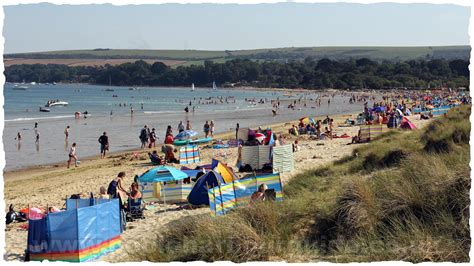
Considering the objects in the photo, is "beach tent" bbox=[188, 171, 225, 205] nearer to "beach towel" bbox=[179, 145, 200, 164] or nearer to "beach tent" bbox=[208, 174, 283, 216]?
"beach tent" bbox=[208, 174, 283, 216]

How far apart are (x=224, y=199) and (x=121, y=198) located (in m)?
1.94

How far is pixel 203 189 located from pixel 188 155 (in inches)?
269

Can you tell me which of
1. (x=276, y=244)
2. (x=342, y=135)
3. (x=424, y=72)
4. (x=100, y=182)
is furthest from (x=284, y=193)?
(x=424, y=72)

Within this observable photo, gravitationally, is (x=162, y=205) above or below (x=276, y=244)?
below

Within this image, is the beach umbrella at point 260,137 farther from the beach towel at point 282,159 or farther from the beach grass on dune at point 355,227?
the beach grass on dune at point 355,227

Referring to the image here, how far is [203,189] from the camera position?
11.8 metres

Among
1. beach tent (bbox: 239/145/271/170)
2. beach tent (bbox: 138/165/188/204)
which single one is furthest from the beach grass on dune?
beach tent (bbox: 239/145/271/170)

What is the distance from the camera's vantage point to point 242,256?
19.1 feet

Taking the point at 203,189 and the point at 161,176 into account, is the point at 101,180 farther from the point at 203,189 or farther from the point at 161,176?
the point at 203,189

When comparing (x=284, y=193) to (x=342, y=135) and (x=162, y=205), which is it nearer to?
(x=162, y=205)

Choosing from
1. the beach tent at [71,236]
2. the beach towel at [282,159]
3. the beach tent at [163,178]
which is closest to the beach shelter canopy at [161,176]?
the beach tent at [163,178]

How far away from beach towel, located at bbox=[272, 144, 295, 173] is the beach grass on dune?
691 cm

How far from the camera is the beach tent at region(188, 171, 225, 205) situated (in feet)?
38.8

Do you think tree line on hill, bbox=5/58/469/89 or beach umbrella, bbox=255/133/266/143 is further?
tree line on hill, bbox=5/58/469/89
